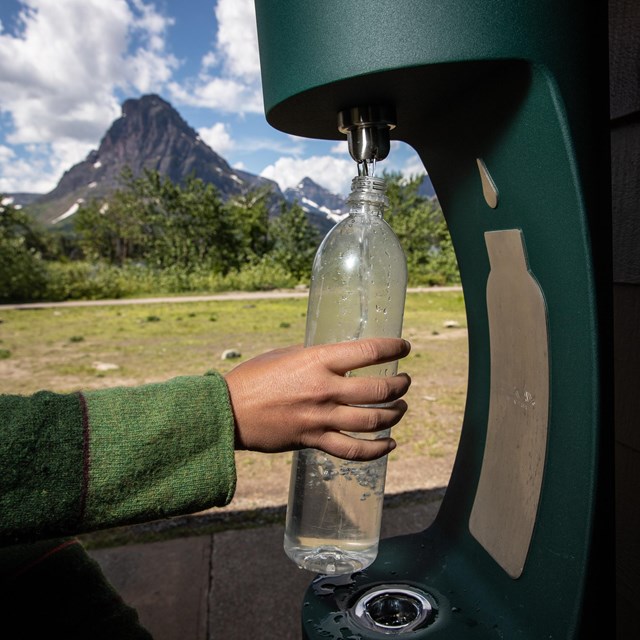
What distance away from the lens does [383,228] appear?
94 centimetres

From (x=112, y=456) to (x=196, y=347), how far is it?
17.4ft

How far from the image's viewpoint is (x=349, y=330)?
3.01ft

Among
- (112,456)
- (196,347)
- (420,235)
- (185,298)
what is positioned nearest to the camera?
(112,456)

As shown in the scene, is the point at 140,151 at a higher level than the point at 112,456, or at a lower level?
higher

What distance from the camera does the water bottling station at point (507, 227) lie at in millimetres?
705

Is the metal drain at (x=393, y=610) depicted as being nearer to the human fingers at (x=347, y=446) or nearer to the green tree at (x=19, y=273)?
the human fingers at (x=347, y=446)

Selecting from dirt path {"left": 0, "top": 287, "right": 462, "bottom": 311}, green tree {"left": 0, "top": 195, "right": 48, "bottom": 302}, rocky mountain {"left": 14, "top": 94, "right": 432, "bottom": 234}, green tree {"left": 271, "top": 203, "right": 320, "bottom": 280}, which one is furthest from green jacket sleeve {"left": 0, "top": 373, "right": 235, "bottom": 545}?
rocky mountain {"left": 14, "top": 94, "right": 432, "bottom": 234}

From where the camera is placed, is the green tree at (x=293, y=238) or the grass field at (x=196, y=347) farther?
the green tree at (x=293, y=238)

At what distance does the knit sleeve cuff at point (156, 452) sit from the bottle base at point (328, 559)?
1.01 feet

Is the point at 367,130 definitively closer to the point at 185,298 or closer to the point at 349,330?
the point at 349,330

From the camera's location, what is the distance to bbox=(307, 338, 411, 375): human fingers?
2.41ft

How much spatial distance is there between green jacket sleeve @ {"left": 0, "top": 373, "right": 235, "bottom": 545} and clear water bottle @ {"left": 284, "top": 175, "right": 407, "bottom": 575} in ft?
0.75

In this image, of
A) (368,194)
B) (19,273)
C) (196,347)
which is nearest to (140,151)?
(19,273)

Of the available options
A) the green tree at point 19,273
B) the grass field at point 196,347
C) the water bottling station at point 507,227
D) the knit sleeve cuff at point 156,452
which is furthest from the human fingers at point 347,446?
the green tree at point 19,273
